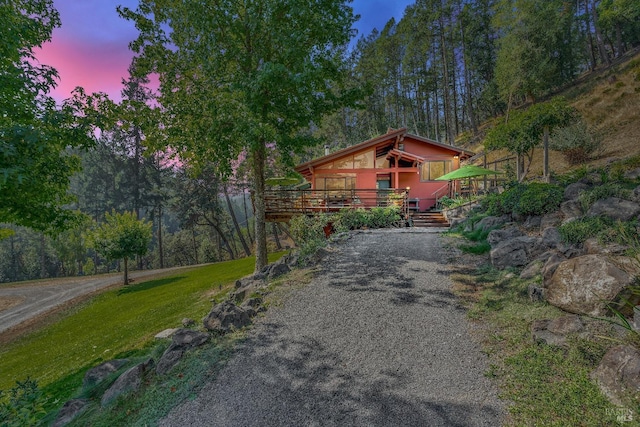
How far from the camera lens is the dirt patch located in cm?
2027

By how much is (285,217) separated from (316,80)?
8.37 m

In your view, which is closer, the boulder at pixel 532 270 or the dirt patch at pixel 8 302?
the boulder at pixel 532 270

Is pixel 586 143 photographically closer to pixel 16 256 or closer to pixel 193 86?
pixel 193 86

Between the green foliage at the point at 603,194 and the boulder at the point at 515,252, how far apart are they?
179 cm

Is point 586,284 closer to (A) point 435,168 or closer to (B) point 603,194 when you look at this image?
(B) point 603,194

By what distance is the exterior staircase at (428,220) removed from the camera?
15.6 metres

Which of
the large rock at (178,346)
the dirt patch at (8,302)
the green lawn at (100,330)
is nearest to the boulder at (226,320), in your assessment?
the large rock at (178,346)

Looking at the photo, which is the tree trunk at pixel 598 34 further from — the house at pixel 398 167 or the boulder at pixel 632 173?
the boulder at pixel 632 173

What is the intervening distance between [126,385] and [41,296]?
2528 cm

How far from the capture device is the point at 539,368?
3602 mm

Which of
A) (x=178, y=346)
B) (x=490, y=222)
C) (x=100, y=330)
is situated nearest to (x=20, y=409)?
(x=178, y=346)

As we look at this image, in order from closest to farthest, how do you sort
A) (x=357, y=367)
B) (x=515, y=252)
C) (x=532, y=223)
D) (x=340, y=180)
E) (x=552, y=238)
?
(x=357, y=367), (x=552, y=238), (x=515, y=252), (x=532, y=223), (x=340, y=180)

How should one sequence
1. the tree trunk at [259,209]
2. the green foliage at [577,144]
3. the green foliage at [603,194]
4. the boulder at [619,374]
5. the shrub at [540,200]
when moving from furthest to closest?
the green foliage at [577,144]
the tree trunk at [259,209]
the shrub at [540,200]
the green foliage at [603,194]
the boulder at [619,374]

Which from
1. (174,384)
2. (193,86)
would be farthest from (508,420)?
(193,86)
